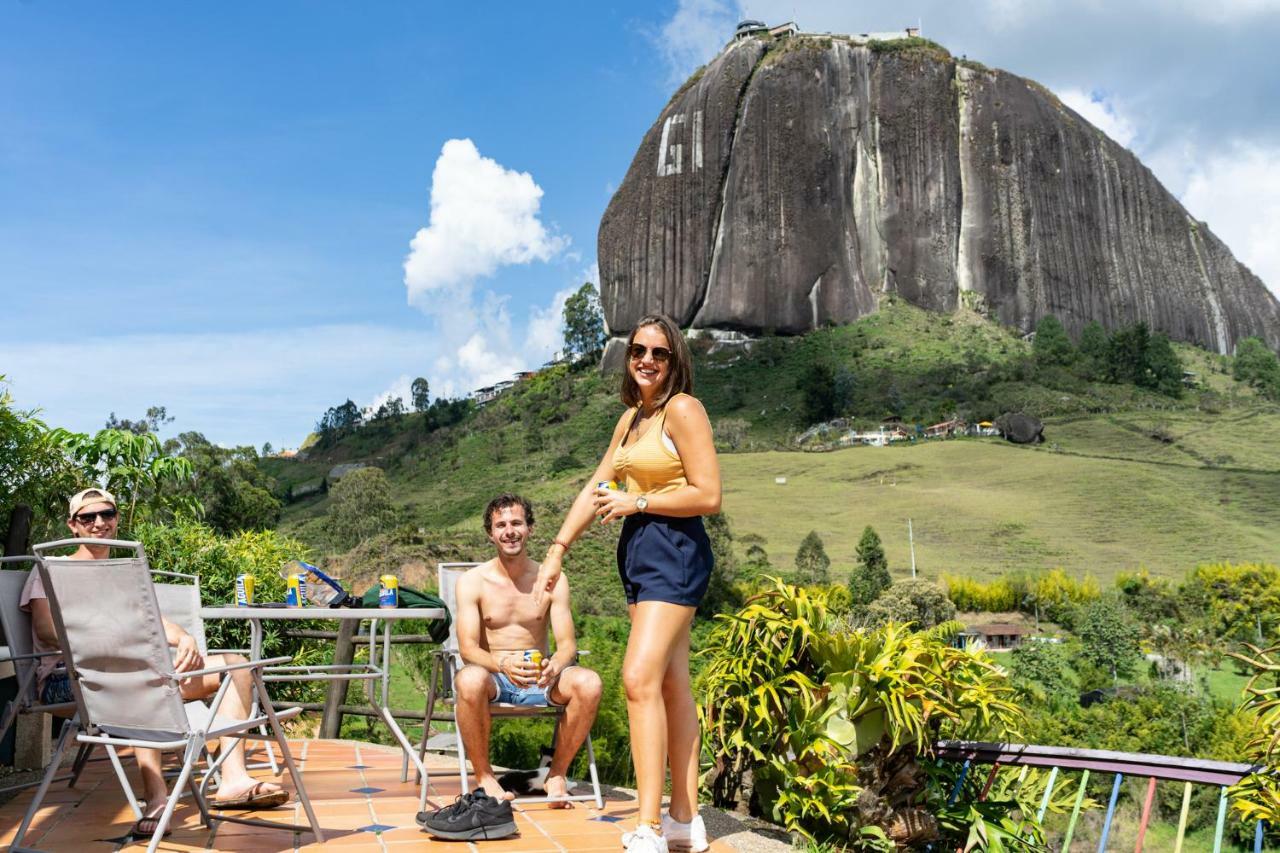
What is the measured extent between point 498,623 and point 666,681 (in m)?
1.02

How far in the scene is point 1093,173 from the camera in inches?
3034

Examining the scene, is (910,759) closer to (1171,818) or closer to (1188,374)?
(1171,818)

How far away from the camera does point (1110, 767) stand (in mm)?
3361

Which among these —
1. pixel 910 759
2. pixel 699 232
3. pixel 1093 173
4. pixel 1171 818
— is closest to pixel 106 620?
pixel 910 759

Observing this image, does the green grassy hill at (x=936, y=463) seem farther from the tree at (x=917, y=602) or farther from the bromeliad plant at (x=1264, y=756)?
the bromeliad plant at (x=1264, y=756)

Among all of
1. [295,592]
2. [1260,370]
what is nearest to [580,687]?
[295,592]

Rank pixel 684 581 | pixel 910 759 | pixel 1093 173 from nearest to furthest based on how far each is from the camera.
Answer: pixel 684 581 < pixel 910 759 < pixel 1093 173

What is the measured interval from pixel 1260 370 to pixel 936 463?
31.8 metres

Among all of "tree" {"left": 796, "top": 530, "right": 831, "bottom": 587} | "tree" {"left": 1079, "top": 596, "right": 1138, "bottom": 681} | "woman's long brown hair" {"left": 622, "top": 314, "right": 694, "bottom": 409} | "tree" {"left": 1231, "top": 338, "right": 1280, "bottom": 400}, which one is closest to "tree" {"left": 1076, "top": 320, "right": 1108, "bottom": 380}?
"tree" {"left": 1231, "top": 338, "right": 1280, "bottom": 400}

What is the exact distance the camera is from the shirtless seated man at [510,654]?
3.74m

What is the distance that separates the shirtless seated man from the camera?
3.74 meters

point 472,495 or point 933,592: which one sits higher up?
point 472,495

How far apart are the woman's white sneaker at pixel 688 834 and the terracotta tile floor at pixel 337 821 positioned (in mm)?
172

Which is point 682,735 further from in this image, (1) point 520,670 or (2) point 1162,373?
(2) point 1162,373
